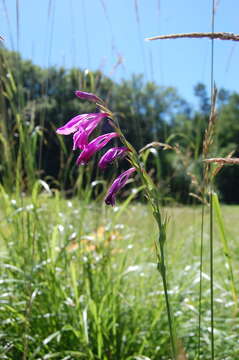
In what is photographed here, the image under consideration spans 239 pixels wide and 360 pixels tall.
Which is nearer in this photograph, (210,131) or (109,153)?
(109,153)

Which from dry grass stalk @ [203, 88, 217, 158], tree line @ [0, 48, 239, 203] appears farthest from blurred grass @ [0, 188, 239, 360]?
dry grass stalk @ [203, 88, 217, 158]

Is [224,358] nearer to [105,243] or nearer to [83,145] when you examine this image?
[105,243]

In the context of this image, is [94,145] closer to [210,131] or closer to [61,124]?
[210,131]

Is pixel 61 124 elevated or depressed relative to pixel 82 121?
elevated

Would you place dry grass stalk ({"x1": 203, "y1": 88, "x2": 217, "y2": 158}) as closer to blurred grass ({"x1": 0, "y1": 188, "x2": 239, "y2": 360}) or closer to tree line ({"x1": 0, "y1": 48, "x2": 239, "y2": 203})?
tree line ({"x1": 0, "y1": 48, "x2": 239, "y2": 203})

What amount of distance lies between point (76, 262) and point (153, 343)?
0.54 metres

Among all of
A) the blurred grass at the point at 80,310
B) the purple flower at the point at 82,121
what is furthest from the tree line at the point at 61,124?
the blurred grass at the point at 80,310

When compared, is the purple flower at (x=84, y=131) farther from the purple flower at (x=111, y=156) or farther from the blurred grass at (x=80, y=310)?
the blurred grass at (x=80, y=310)

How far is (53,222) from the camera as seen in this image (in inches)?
100

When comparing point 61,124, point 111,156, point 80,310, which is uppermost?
point 61,124

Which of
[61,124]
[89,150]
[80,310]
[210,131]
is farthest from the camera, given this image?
[61,124]

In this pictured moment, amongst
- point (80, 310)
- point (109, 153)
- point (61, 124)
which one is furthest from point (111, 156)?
point (61, 124)

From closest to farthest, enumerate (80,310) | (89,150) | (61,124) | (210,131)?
(89,150) → (210,131) → (80,310) → (61,124)

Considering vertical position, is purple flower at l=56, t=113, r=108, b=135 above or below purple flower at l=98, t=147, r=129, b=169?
above
